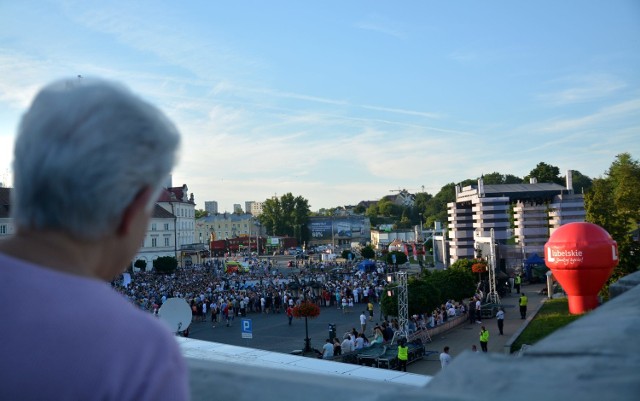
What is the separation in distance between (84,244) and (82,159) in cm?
16

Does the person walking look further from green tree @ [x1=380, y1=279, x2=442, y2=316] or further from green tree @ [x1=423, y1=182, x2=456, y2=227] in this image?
green tree @ [x1=423, y1=182, x2=456, y2=227]

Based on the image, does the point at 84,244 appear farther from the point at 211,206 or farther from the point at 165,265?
the point at 211,206

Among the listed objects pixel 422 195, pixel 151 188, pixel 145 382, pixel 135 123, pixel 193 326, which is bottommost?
pixel 193 326

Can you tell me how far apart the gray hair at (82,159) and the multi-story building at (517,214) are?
41857 mm

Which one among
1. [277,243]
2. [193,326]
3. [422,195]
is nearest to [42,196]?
[193,326]

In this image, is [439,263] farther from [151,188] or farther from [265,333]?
[151,188]

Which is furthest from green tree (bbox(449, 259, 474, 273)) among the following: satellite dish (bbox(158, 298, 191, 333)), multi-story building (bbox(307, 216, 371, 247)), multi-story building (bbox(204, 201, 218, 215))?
multi-story building (bbox(204, 201, 218, 215))

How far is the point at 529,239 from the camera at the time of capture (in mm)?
43656

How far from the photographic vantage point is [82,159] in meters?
0.89

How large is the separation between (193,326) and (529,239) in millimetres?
30053

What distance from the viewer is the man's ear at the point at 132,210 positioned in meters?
0.95

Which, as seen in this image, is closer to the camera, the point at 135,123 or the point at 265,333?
the point at 135,123

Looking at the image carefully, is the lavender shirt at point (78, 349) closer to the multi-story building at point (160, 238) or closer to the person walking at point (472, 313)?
the person walking at point (472, 313)

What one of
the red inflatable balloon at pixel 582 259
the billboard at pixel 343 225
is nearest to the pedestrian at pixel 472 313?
the red inflatable balloon at pixel 582 259
